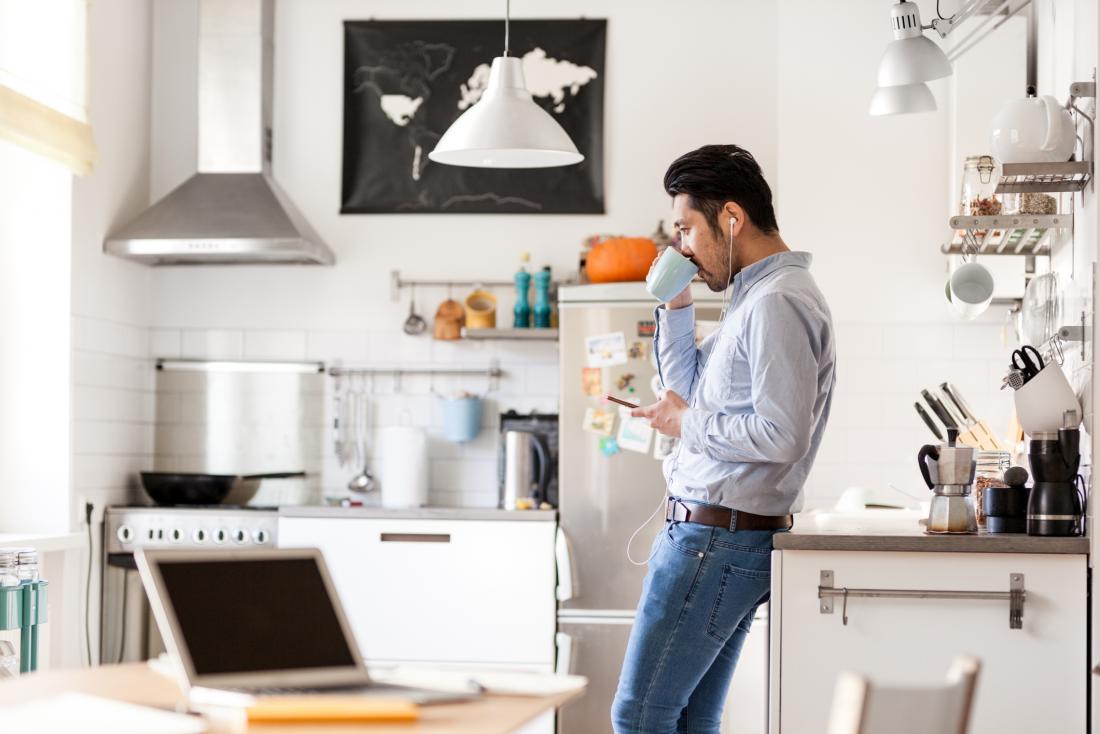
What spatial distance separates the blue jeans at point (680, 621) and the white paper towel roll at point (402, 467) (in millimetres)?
2525

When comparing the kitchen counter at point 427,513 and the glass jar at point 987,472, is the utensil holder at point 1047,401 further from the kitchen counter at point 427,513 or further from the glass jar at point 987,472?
the kitchen counter at point 427,513

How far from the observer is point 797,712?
2762mm

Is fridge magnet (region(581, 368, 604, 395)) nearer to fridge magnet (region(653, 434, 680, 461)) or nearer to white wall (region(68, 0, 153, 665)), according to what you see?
fridge magnet (region(653, 434, 680, 461))

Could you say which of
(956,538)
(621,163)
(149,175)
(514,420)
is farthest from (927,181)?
(149,175)

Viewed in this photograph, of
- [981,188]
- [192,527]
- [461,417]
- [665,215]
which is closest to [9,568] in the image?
[192,527]

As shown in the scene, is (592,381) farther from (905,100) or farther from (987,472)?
(987,472)

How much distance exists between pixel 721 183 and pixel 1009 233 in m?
1.35

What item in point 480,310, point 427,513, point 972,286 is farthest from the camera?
point 480,310

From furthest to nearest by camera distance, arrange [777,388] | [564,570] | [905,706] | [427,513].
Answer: [427,513], [564,570], [777,388], [905,706]

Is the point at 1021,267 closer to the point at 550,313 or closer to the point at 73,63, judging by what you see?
the point at 550,313

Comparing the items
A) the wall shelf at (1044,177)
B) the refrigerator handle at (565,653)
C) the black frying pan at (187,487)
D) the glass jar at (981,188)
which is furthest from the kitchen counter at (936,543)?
the black frying pan at (187,487)

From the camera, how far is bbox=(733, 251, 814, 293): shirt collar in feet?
→ 8.50

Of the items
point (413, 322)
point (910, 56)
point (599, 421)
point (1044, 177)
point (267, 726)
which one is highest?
point (910, 56)

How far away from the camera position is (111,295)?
17.0ft
